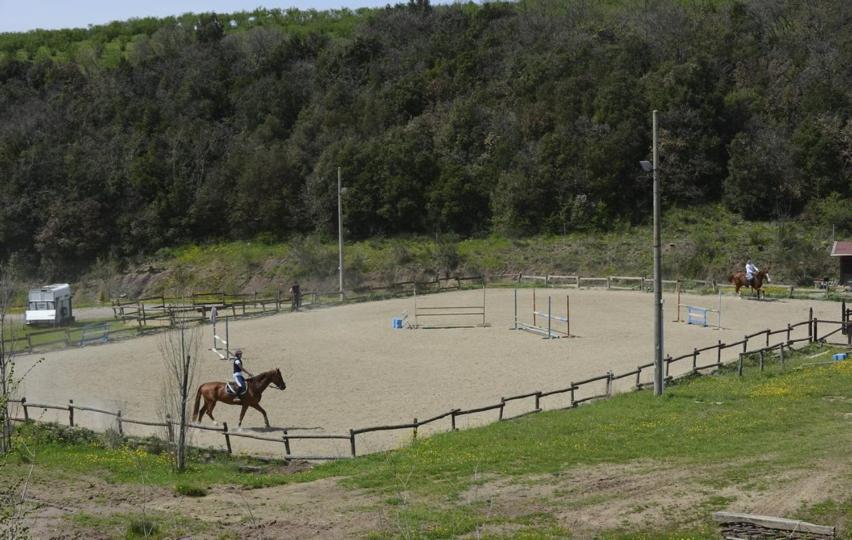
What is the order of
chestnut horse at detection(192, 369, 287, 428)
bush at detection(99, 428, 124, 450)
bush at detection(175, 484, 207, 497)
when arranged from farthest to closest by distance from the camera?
1. chestnut horse at detection(192, 369, 287, 428)
2. bush at detection(99, 428, 124, 450)
3. bush at detection(175, 484, 207, 497)

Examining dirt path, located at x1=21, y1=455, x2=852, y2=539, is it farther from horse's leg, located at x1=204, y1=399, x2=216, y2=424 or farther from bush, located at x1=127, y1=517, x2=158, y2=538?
horse's leg, located at x1=204, y1=399, x2=216, y2=424

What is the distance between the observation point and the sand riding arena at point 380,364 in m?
20.7

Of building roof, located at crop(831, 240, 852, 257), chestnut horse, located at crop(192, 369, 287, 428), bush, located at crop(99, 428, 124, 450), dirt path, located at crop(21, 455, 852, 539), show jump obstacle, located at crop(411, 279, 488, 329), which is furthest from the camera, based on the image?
building roof, located at crop(831, 240, 852, 257)

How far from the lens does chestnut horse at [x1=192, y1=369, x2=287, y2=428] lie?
20.2 m

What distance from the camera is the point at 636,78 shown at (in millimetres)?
67750

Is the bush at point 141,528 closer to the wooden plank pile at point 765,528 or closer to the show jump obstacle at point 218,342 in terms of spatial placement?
the wooden plank pile at point 765,528

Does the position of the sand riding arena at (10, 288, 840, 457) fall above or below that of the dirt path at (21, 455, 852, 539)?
below

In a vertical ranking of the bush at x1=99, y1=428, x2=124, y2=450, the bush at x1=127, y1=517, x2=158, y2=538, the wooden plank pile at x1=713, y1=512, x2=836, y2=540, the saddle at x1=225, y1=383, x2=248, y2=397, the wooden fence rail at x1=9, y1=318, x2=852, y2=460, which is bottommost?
the bush at x1=99, y1=428, x2=124, y2=450

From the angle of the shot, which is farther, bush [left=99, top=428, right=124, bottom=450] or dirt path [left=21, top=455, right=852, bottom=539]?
bush [left=99, top=428, right=124, bottom=450]

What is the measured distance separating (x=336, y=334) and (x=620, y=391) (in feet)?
51.4

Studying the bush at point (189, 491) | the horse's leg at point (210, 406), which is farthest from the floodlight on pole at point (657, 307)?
the bush at point (189, 491)

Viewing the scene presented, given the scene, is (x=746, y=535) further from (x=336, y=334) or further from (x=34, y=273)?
(x=34, y=273)

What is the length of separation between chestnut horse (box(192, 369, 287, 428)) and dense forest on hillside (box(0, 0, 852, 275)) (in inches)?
1689

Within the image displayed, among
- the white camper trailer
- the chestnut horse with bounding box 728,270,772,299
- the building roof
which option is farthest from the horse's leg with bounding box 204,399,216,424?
the building roof
